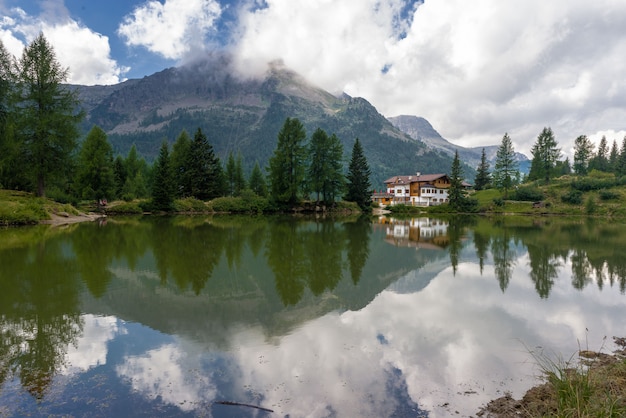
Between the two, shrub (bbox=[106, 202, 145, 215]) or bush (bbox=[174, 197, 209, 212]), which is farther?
bush (bbox=[174, 197, 209, 212])

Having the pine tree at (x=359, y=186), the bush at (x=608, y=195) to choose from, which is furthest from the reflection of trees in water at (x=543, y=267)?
the bush at (x=608, y=195)

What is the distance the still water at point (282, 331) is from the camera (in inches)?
221

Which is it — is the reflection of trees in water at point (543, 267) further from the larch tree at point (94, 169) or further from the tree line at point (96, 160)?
the larch tree at point (94, 169)

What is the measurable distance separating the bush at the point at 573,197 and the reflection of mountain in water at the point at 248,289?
218 feet

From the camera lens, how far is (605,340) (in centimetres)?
841

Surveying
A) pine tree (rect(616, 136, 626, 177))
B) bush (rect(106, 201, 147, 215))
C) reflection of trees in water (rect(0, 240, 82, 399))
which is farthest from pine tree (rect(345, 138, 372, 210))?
pine tree (rect(616, 136, 626, 177))

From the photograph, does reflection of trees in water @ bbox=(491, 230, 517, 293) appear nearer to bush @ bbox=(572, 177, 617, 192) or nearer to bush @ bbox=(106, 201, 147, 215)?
bush @ bbox=(106, 201, 147, 215)

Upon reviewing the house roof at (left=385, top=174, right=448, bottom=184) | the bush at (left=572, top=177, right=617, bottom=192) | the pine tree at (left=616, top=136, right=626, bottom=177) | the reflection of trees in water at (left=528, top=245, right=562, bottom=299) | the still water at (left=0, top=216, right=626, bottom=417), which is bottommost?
the still water at (left=0, top=216, right=626, bottom=417)

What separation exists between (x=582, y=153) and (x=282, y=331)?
11457 cm

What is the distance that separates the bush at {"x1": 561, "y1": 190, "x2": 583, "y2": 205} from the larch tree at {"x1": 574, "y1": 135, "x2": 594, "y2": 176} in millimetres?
28428

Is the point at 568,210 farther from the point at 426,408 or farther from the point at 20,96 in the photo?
the point at 20,96

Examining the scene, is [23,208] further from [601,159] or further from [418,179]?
[601,159]

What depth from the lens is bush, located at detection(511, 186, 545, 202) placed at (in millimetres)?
74938

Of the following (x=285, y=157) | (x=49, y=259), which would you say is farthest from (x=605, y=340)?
(x=285, y=157)
